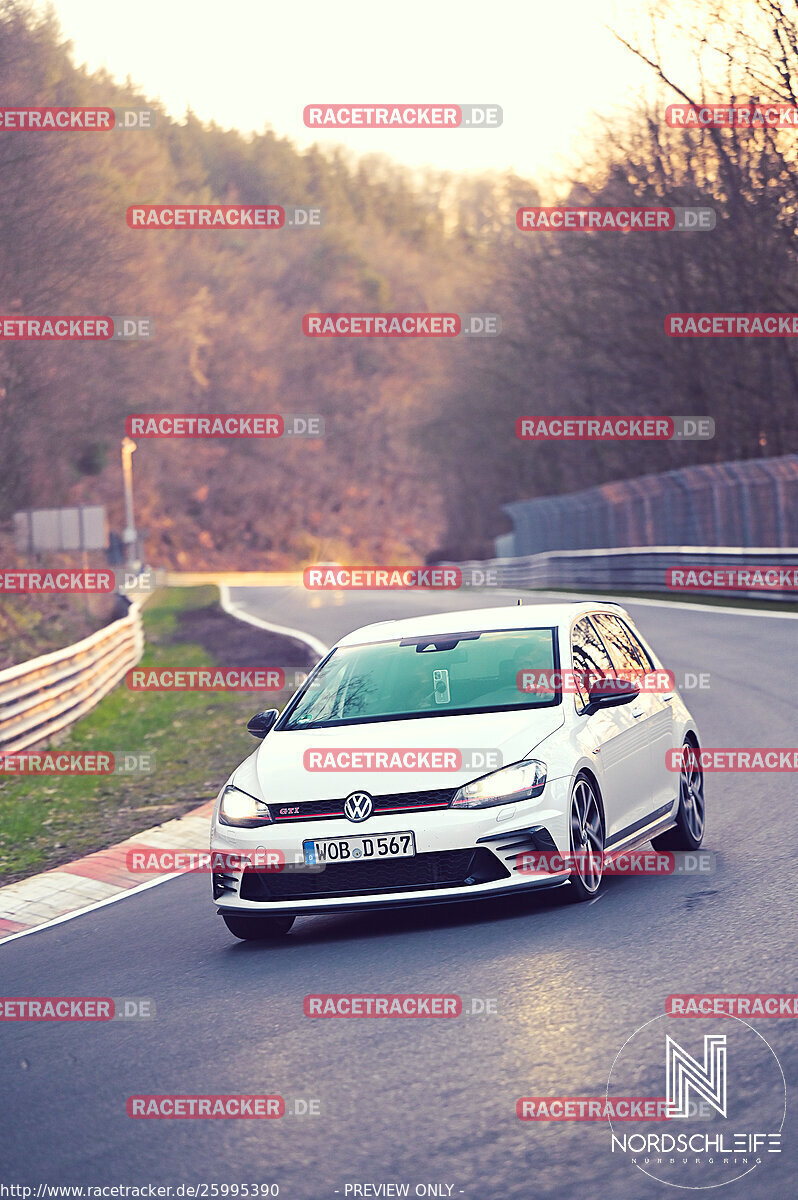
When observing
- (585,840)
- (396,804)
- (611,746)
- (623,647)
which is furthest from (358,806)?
(623,647)

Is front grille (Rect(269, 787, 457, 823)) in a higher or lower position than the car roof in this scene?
lower

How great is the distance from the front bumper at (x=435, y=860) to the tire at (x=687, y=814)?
1791mm

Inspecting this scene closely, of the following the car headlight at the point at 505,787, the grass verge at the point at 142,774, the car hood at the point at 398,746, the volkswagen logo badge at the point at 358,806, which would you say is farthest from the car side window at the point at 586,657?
the grass verge at the point at 142,774

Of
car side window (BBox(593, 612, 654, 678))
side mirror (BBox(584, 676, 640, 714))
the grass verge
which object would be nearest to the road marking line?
the grass verge

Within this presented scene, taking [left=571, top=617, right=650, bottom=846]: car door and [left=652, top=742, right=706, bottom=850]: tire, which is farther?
[left=652, top=742, right=706, bottom=850]: tire

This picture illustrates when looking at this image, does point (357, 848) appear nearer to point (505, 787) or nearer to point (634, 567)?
point (505, 787)

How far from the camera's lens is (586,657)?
9055 mm

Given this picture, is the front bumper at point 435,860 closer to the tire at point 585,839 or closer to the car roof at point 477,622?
the tire at point 585,839

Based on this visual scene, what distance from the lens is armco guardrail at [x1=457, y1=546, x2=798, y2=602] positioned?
2942 cm

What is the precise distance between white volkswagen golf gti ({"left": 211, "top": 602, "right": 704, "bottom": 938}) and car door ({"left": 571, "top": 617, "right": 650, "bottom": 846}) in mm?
12

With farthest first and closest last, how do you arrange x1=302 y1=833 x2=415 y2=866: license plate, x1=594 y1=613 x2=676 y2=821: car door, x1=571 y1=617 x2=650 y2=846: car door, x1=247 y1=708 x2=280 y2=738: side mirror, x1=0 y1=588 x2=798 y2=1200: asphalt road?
x1=594 y1=613 x2=676 y2=821: car door < x1=247 y1=708 x2=280 y2=738: side mirror < x1=571 y1=617 x2=650 y2=846: car door < x1=302 y1=833 x2=415 y2=866: license plate < x1=0 y1=588 x2=798 y2=1200: asphalt road

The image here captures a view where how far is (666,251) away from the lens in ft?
147

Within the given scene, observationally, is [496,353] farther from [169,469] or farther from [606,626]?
[606,626]

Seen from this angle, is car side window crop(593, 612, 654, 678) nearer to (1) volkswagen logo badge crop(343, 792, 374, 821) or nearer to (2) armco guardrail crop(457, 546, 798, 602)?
(1) volkswagen logo badge crop(343, 792, 374, 821)
